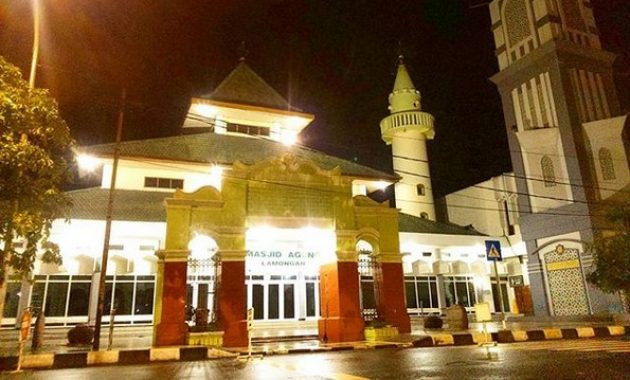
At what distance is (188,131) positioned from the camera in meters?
30.0

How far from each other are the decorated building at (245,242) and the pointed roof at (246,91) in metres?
0.10

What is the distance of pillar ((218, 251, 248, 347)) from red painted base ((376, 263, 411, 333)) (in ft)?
16.4

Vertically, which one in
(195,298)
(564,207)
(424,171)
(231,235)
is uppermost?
(424,171)

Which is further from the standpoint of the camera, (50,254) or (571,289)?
(571,289)

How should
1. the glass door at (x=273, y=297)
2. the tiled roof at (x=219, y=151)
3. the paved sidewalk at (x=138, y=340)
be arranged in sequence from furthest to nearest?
the glass door at (x=273, y=297) < the tiled roof at (x=219, y=151) < the paved sidewalk at (x=138, y=340)

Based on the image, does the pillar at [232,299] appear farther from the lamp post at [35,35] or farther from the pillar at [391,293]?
the lamp post at [35,35]

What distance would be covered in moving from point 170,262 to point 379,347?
22.7 feet

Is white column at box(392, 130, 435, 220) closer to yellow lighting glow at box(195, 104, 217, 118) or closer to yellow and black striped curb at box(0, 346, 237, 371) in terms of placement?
yellow lighting glow at box(195, 104, 217, 118)

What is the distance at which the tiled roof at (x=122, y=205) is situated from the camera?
733 inches

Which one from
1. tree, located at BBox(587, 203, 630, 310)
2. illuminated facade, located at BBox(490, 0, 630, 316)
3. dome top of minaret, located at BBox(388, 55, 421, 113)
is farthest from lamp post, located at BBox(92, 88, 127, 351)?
dome top of minaret, located at BBox(388, 55, 421, 113)

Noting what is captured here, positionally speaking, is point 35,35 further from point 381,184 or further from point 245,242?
point 381,184

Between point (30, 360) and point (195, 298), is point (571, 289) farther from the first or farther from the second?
point (30, 360)

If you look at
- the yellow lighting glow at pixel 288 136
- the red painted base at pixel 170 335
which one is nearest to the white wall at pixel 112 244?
the red painted base at pixel 170 335

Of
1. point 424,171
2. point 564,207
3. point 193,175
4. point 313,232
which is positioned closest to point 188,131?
point 193,175
